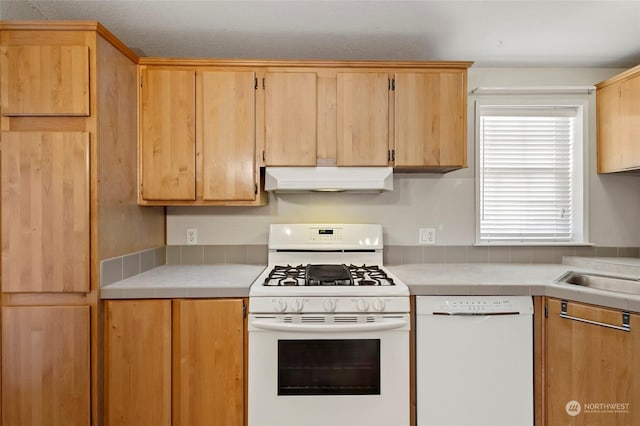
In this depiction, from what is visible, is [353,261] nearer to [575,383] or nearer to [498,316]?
[498,316]

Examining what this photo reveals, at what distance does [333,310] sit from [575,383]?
1.24 m

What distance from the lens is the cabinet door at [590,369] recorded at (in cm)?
160

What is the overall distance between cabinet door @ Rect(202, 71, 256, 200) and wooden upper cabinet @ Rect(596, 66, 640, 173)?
92.2 inches

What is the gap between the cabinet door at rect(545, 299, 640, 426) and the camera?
1.60 metres

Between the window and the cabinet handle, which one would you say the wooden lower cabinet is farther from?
the window

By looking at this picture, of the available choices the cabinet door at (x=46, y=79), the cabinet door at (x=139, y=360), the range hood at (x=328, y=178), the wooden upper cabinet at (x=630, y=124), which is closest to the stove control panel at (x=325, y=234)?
the range hood at (x=328, y=178)

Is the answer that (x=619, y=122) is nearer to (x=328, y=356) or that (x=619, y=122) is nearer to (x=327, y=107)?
(x=327, y=107)

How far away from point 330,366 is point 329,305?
1.02 ft

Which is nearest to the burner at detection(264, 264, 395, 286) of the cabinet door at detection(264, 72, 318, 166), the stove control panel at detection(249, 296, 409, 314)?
the stove control panel at detection(249, 296, 409, 314)

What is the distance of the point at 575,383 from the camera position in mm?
1719

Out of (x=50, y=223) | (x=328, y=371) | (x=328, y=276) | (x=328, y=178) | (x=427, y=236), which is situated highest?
(x=328, y=178)

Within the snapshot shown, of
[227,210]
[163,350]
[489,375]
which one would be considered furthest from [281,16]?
[489,375]

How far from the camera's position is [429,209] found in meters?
2.51

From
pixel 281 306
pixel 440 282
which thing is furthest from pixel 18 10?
pixel 440 282
